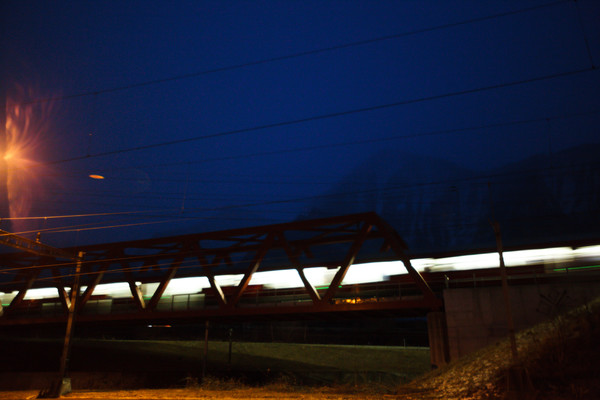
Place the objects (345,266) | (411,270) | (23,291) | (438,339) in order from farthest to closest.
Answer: (23,291), (345,266), (411,270), (438,339)

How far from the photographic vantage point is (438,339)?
72.5 feet


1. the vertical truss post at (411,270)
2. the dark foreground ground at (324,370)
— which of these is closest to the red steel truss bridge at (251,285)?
the vertical truss post at (411,270)

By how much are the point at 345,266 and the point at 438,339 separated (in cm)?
650

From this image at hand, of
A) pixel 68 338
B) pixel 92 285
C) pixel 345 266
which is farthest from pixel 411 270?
pixel 92 285

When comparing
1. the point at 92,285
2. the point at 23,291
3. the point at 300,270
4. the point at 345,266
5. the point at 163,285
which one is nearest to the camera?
the point at 345,266

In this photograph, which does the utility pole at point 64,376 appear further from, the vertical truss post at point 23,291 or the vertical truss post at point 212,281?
the vertical truss post at point 23,291

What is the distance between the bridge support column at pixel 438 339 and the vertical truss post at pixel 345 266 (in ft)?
17.6

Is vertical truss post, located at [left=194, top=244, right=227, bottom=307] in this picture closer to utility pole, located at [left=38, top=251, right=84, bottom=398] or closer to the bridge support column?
utility pole, located at [left=38, top=251, right=84, bottom=398]

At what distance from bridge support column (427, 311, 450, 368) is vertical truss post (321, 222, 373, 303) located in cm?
538

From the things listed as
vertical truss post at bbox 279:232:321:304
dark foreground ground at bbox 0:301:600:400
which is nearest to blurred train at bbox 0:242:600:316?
Result: vertical truss post at bbox 279:232:321:304

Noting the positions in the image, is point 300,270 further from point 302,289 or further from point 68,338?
point 68,338

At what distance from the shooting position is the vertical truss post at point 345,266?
80.7 feet

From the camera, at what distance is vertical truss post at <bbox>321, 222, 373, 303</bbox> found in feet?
80.7

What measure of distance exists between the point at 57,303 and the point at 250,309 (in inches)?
883
